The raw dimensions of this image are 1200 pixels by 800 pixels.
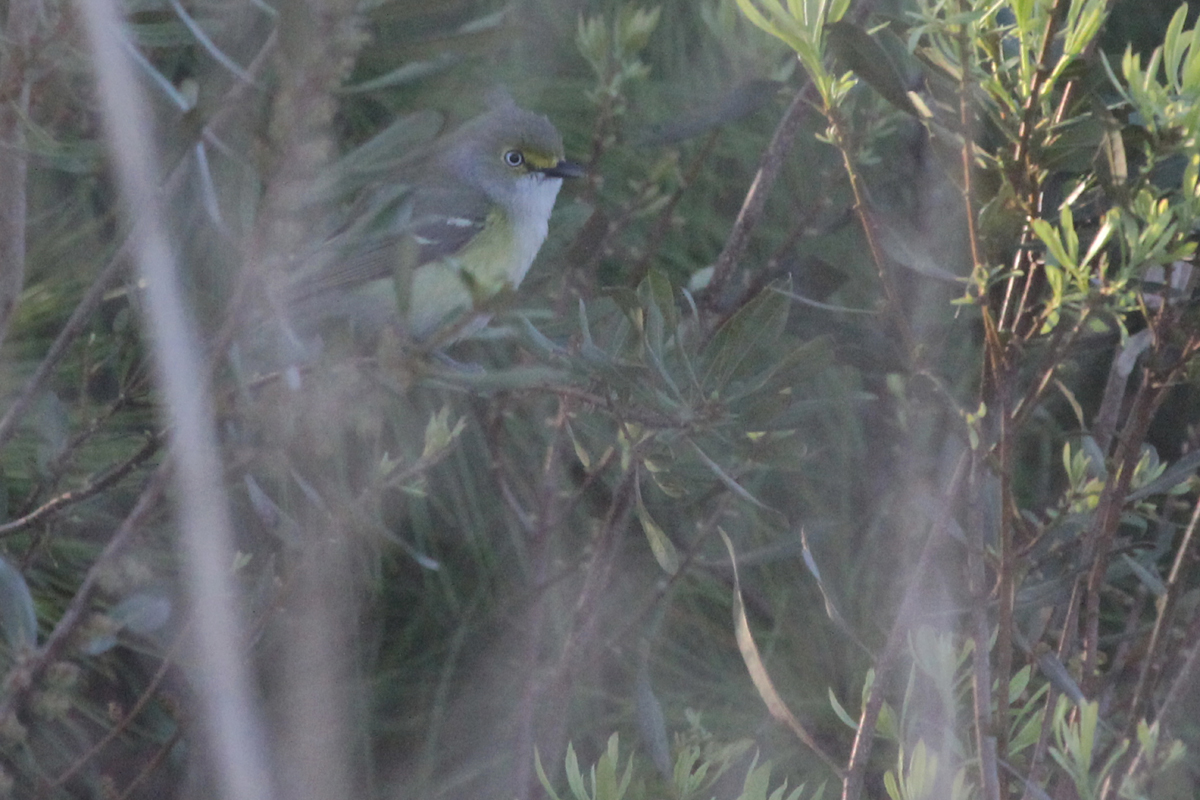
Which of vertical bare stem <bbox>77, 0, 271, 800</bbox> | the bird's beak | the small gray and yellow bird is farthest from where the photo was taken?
the bird's beak

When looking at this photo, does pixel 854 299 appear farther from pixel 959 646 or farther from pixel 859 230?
pixel 959 646

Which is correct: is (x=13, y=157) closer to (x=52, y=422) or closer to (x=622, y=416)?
(x=52, y=422)

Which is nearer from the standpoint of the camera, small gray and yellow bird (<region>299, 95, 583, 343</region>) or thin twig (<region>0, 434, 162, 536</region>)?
thin twig (<region>0, 434, 162, 536</region>)

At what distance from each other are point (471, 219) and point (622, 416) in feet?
2.73

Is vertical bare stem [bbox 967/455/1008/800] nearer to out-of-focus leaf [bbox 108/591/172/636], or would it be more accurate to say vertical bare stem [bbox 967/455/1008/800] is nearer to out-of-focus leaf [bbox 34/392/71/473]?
out-of-focus leaf [bbox 108/591/172/636]

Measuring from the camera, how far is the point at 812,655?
5.06ft

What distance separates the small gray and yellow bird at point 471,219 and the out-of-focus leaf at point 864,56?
29cm

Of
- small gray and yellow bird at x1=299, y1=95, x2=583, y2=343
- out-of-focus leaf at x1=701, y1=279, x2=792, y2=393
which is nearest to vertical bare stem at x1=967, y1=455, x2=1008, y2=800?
out-of-focus leaf at x1=701, y1=279, x2=792, y2=393

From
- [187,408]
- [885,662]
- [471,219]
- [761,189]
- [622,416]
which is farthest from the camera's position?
[471,219]

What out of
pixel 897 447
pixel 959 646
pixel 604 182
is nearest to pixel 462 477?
pixel 604 182

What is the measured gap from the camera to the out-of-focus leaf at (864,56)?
76 centimetres

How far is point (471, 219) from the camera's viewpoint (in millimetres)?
1621

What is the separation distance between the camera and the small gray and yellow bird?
1.21m

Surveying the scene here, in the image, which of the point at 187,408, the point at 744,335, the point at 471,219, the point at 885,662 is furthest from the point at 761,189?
the point at 187,408
